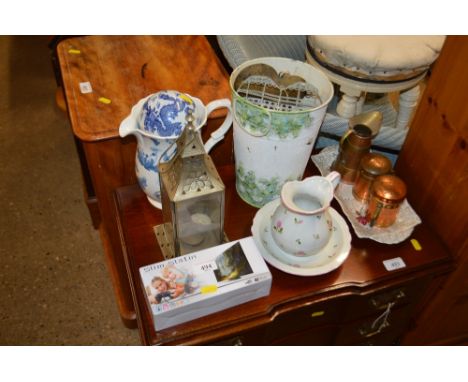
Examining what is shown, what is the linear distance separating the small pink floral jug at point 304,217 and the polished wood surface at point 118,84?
1.09 ft

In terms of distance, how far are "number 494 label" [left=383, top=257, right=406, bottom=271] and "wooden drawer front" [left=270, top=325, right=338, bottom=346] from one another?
22 cm

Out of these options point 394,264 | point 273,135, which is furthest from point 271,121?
point 394,264

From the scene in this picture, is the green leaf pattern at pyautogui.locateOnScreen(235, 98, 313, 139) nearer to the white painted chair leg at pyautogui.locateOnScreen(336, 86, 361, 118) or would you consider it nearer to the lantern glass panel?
the lantern glass panel

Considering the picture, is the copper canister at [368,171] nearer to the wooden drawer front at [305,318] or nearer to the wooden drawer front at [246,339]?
the wooden drawer front at [305,318]

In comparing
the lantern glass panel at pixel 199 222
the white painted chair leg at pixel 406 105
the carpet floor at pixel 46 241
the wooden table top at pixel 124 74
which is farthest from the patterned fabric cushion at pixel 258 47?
the carpet floor at pixel 46 241

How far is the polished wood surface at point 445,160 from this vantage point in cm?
91

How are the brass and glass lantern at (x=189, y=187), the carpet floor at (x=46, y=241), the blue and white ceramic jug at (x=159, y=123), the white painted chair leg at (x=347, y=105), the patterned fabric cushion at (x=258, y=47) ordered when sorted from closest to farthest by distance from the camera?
the brass and glass lantern at (x=189, y=187) < the blue and white ceramic jug at (x=159, y=123) < the white painted chair leg at (x=347, y=105) < the patterned fabric cushion at (x=258, y=47) < the carpet floor at (x=46, y=241)

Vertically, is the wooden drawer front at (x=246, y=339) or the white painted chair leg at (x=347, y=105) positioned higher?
the white painted chair leg at (x=347, y=105)

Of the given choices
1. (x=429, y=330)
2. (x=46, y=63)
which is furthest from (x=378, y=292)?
(x=46, y=63)

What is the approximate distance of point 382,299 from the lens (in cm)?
105

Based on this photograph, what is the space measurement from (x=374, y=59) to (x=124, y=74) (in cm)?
63

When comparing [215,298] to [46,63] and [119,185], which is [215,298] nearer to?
[119,185]

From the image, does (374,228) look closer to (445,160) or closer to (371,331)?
(445,160)

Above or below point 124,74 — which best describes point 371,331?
below
